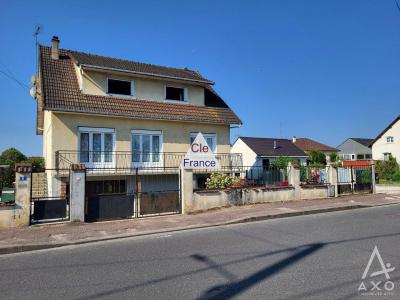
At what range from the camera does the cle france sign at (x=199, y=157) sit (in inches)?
533

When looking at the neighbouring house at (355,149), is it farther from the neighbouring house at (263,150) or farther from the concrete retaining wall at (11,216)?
the concrete retaining wall at (11,216)

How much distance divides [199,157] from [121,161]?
533 cm

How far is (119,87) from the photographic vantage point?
18.6 meters

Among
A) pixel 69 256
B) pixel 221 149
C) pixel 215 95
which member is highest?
pixel 215 95

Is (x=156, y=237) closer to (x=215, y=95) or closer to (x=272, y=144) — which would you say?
(x=215, y=95)

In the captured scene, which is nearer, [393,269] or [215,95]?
[393,269]

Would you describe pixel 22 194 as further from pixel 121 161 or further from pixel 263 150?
pixel 263 150

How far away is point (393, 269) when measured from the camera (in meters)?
5.61

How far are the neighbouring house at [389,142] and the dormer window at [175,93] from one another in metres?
36.0

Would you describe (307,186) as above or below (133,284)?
above

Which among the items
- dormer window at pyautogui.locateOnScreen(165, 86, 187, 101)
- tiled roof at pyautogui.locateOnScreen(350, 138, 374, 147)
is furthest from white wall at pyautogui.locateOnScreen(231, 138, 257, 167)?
tiled roof at pyautogui.locateOnScreen(350, 138, 374, 147)

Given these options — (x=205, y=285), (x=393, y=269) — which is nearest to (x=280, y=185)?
(x=393, y=269)

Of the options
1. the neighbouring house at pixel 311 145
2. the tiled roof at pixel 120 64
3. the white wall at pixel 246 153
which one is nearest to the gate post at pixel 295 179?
the tiled roof at pixel 120 64

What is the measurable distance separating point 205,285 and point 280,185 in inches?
451
